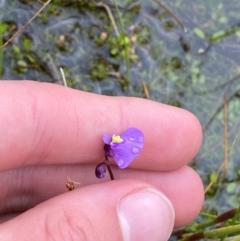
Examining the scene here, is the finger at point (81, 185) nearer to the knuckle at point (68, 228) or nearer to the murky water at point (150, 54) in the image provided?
the murky water at point (150, 54)

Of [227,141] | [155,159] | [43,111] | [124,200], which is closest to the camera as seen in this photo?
[124,200]

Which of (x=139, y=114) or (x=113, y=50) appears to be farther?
(x=113, y=50)

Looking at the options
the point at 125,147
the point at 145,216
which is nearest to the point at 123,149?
the point at 125,147

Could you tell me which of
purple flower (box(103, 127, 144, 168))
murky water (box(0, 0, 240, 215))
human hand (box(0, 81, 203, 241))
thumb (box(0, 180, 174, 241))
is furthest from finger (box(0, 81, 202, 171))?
murky water (box(0, 0, 240, 215))

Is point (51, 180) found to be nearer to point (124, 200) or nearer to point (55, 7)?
point (124, 200)

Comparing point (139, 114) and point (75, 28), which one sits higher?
point (75, 28)

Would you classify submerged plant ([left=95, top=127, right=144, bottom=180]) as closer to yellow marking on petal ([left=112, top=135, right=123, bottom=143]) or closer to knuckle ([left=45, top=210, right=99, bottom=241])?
yellow marking on petal ([left=112, top=135, right=123, bottom=143])

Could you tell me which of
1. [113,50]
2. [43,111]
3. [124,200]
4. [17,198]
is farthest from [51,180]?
[113,50]
